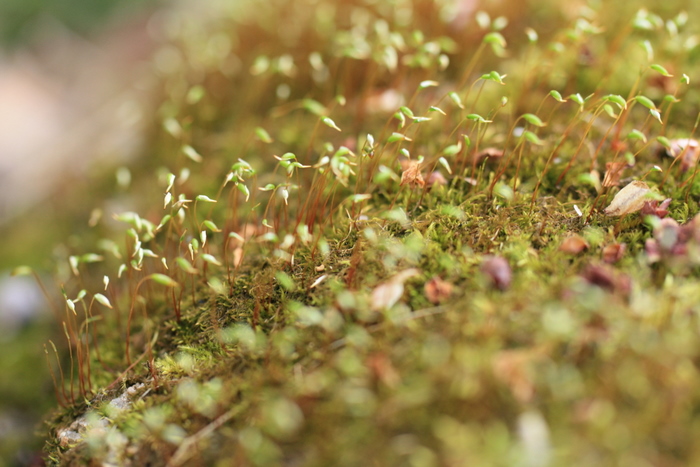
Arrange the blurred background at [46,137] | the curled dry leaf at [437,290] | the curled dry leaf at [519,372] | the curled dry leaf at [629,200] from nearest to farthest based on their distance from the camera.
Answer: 1. the curled dry leaf at [519,372]
2. the curled dry leaf at [437,290]
3. the curled dry leaf at [629,200]
4. the blurred background at [46,137]

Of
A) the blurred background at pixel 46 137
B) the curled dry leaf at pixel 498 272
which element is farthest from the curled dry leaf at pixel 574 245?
the blurred background at pixel 46 137

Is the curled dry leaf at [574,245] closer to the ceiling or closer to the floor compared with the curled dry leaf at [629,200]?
closer to the floor

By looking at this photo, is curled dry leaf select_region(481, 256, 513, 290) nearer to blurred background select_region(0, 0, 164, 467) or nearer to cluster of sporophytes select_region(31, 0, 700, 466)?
cluster of sporophytes select_region(31, 0, 700, 466)

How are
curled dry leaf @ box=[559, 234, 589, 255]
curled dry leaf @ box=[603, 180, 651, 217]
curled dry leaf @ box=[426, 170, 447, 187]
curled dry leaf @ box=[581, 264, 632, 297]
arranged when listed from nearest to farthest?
curled dry leaf @ box=[581, 264, 632, 297] < curled dry leaf @ box=[559, 234, 589, 255] < curled dry leaf @ box=[603, 180, 651, 217] < curled dry leaf @ box=[426, 170, 447, 187]

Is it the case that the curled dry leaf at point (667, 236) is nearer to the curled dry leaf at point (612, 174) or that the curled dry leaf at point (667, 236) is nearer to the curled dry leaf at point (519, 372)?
the curled dry leaf at point (612, 174)

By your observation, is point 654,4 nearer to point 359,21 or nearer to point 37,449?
point 359,21

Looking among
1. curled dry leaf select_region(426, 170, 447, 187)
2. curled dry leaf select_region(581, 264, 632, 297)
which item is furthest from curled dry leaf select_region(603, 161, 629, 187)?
curled dry leaf select_region(426, 170, 447, 187)

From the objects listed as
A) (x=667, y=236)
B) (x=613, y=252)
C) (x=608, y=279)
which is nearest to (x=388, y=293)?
(x=608, y=279)

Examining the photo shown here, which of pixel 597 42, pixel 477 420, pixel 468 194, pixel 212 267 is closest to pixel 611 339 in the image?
pixel 477 420
